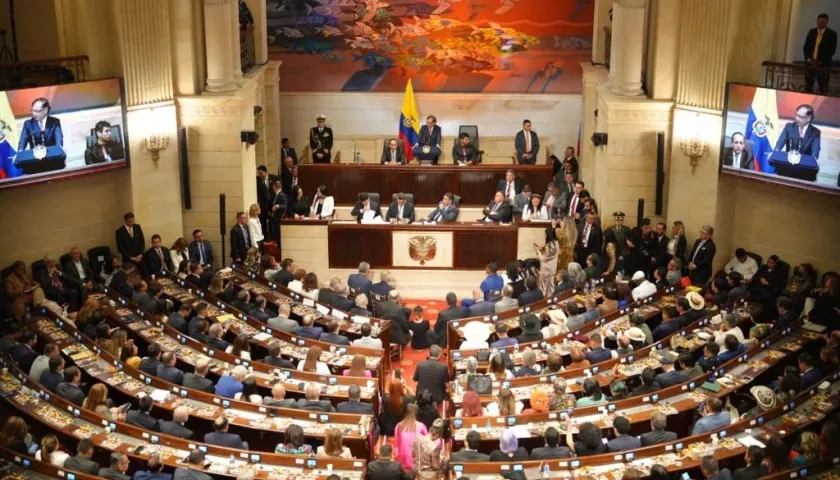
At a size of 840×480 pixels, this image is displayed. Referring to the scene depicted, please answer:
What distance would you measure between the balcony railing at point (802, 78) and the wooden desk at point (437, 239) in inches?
190

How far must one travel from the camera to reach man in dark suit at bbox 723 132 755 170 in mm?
17812

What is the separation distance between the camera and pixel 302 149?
27.1 meters

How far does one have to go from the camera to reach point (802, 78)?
18.2m

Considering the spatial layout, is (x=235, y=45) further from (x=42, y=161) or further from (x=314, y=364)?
(x=314, y=364)

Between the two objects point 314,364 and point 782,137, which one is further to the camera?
point 782,137

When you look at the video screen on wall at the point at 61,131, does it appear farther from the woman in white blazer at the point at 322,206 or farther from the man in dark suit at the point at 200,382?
the man in dark suit at the point at 200,382

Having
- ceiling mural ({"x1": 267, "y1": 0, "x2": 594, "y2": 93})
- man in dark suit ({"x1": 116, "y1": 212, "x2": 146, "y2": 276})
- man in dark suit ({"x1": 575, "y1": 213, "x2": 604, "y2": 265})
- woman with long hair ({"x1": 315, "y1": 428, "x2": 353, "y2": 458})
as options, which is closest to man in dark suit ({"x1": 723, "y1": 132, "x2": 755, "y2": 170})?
man in dark suit ({"x1": 575, "y1": 213, "x2": 604, "y2": 265})

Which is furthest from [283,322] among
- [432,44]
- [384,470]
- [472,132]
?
[432,44]

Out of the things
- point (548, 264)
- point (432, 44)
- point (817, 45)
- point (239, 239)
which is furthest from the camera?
point (432, 44)

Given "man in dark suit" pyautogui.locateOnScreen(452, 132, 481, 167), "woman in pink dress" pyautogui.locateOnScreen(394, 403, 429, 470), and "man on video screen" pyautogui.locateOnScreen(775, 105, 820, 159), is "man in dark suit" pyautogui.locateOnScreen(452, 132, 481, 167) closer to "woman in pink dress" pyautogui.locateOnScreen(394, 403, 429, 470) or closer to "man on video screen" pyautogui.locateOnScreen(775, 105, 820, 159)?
"man on video screen" pyautogui.locateOnScreen(775, 105, 820, 159)

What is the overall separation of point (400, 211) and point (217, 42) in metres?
4.69

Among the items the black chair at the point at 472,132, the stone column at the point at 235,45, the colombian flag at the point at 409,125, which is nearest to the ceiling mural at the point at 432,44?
the black chair at the point at 472,132

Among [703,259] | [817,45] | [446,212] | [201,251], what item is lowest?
[201,251]

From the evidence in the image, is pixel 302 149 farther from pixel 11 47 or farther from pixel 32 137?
pixel 32 137
